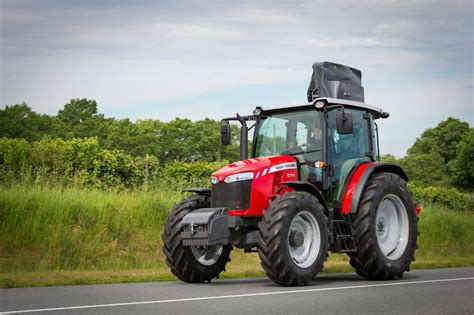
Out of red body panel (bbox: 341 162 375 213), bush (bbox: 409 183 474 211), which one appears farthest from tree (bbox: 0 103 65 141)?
red body panel (bbox: 341 162 375 213)

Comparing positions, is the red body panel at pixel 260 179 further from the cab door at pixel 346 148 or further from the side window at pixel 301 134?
the cab door at pixel 346 148

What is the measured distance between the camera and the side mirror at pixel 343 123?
12.5 metres

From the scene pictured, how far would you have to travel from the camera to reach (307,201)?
39.4ft

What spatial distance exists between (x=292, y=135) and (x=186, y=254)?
2.71 metres

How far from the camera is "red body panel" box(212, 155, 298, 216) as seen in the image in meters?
12.4

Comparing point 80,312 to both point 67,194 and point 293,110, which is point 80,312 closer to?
point 293,110

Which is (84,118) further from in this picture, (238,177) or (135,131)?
(238,177)

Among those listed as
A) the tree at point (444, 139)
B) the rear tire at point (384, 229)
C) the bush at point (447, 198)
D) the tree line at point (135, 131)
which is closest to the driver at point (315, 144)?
the rear tire at point (384, 229)

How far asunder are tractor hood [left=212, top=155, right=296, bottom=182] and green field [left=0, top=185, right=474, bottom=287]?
8.63 feet

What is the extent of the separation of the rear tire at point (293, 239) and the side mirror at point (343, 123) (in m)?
1.18

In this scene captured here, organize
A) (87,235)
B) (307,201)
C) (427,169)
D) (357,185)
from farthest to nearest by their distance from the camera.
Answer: (427,169) < (87,235) < (357,185) < (307,201)

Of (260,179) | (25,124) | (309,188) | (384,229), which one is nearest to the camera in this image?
(260,179)

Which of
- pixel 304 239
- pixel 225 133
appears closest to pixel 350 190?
pixel 304 239

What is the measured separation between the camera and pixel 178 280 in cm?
1374
